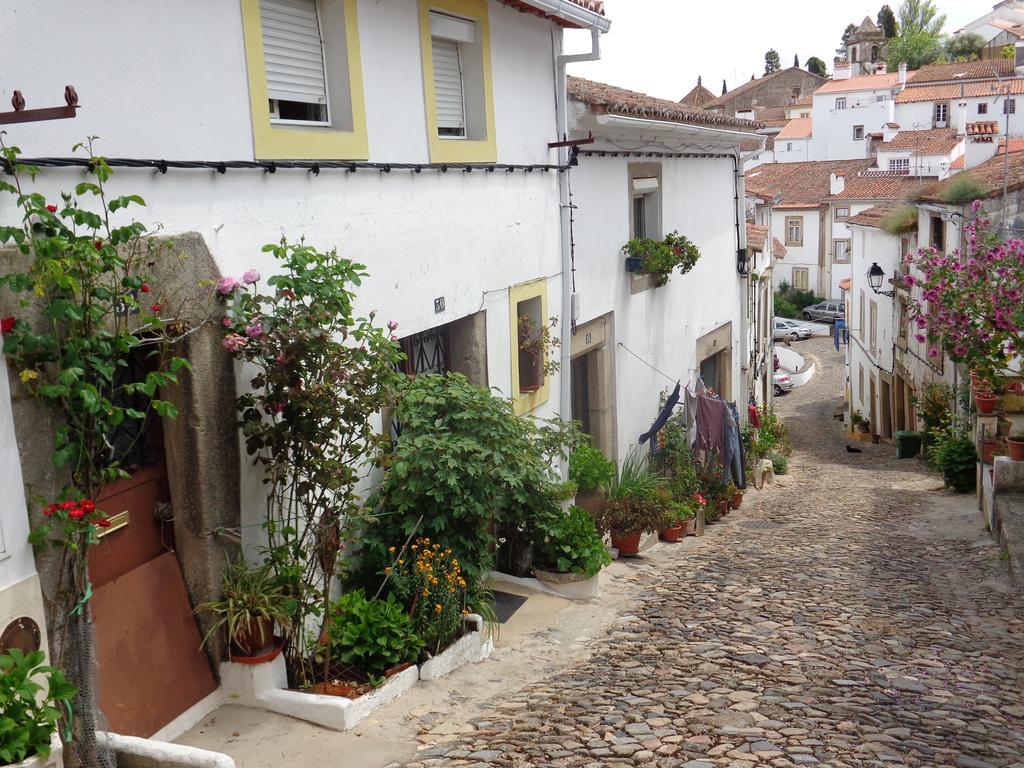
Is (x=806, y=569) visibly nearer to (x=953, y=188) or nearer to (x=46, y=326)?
(x=46, y=326)

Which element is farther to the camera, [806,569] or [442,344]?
[806,569]

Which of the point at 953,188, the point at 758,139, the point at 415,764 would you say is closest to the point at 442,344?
the point at 415,764

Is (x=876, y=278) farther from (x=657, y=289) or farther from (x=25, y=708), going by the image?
(x=25, y=708)

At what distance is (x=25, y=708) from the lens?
4012 mm

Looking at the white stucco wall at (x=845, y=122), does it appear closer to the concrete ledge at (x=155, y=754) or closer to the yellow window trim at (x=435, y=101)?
the yellow window trim at (x=435, y=101)

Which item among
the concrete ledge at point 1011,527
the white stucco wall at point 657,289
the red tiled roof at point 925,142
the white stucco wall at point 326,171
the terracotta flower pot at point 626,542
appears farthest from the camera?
the red tiled roof at point 925,142

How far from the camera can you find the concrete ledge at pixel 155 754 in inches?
178

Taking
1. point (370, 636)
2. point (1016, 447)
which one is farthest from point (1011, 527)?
point (370, 636)

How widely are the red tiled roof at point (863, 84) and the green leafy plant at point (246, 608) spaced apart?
60744 millimetres

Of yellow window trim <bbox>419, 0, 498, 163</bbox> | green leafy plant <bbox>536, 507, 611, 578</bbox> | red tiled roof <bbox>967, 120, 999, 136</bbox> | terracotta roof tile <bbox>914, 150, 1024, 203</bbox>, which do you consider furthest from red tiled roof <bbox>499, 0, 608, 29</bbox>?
red tiled roof <bbox>967, 120, 999, 136</bbox>

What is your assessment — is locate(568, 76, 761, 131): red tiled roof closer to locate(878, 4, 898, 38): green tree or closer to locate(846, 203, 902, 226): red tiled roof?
locate(846, 203, 902, 226): red tiled roof

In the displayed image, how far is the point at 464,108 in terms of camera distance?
8836 mm

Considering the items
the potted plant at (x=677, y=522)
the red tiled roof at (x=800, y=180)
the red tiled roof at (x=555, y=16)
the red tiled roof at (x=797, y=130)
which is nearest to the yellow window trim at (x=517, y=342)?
the potted plant at (x=677, y=522)

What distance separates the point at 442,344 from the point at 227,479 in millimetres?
3302
